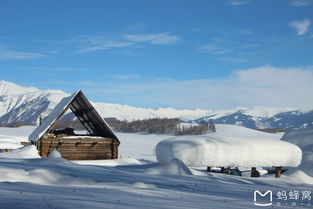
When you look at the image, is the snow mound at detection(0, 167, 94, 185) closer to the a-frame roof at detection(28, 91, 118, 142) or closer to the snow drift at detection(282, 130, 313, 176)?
the a-frame roof at detection(28, 91, 118, 142)

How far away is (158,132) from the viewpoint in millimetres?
101312

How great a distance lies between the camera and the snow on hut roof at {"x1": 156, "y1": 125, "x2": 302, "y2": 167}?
47.6 feet

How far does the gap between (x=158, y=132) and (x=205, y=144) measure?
86.9 m

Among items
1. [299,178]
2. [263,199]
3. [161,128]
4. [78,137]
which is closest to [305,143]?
[299,178]

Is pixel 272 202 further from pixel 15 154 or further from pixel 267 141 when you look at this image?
pixel 15 154

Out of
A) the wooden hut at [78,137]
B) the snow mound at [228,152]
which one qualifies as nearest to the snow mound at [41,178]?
the snow mound at [228,152]

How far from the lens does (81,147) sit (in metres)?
24.0

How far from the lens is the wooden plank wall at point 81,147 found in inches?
915

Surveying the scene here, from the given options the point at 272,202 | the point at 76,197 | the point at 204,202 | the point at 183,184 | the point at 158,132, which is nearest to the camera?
the point at 76,197

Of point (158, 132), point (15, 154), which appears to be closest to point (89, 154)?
point (15, 154)

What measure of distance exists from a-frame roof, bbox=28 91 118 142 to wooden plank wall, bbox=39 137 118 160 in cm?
57

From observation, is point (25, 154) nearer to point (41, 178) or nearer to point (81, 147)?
point (81, 147)

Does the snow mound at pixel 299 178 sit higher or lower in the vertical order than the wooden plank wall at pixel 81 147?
lower

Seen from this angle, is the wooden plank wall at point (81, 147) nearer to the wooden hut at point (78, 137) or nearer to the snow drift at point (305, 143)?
the wooden hut at point (78, 137)
